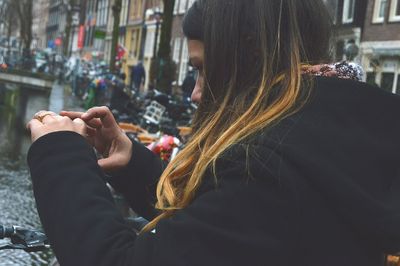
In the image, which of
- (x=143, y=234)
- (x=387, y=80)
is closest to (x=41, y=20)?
(x=387, y=80)

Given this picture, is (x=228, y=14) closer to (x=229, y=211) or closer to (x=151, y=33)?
(x=229, y=211)

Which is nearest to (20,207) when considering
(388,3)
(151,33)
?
(388,3)

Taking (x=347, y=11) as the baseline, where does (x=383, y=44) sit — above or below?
below

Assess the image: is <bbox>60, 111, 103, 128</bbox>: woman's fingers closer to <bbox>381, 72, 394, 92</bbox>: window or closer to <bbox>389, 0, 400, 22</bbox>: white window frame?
<bbox>381, 72, 394, 92</bbox>: window

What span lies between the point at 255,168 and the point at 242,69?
27cm

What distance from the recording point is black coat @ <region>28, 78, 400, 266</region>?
1110mm

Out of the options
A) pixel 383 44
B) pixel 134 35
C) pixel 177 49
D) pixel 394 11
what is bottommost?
pixel 177 49

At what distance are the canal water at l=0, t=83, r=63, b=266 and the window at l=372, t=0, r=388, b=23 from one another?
11.5 metres

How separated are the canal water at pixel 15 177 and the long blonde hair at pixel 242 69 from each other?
131 cm

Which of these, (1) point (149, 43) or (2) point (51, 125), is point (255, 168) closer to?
(2) point (51, 125)

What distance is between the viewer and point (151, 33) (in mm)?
43969

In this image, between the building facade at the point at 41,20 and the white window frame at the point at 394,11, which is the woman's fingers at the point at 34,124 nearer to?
the white window frame at the point at 394,11

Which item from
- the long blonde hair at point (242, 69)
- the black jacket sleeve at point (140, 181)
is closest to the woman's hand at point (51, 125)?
the long blonde hair at point (242, 69)

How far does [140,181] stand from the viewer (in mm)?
1725
